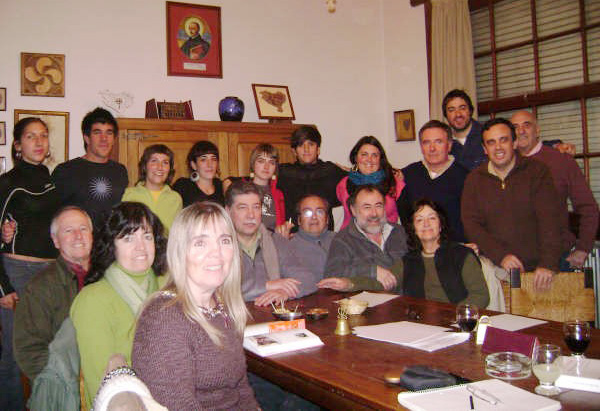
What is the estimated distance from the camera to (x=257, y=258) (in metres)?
2.90

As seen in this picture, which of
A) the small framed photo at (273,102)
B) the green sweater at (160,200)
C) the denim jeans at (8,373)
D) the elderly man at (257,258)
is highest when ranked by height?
the small framed photo at (273,102)

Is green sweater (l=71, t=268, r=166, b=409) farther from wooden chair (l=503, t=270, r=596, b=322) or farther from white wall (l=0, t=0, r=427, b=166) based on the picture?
white wall (l=0, t=0, r=427, b=166)

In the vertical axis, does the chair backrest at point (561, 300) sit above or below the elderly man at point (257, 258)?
below

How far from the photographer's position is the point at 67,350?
5.83ft

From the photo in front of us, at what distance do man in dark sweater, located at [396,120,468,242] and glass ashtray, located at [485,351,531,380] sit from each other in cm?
192

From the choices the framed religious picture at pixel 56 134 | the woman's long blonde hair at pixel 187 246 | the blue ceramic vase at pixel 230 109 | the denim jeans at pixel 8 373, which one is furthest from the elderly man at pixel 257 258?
the framed religious picture at pixel 56 134

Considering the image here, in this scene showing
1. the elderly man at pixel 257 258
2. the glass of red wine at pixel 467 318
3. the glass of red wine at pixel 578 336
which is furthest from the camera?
the elderly man at pixel 257 258

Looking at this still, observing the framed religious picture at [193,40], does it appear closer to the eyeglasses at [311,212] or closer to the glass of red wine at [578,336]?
the eyeglasses at [311,212]

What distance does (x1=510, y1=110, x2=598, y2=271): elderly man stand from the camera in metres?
3.34

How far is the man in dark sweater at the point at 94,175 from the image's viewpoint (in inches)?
131

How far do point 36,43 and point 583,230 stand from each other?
434 centimetres

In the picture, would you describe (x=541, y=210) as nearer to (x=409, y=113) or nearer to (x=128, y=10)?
(x=409, y=113)

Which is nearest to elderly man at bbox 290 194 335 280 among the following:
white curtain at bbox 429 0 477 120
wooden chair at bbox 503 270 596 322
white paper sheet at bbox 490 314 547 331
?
wooden chair at bbox 503 270 596 322

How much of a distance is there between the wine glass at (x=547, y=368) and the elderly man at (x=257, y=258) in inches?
56.4
